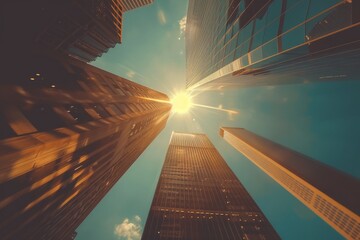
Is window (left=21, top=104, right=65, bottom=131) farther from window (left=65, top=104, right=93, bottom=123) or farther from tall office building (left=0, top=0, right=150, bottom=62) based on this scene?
tall office building (left=0, top=0, right=150, bottom=62)

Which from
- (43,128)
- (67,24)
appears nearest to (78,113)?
(43,128)

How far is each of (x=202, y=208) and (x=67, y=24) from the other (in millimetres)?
85646

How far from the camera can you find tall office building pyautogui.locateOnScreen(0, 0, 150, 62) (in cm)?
2576

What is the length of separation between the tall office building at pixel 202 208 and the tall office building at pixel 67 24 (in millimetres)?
67461

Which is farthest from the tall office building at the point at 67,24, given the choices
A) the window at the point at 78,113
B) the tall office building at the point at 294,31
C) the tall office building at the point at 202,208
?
the tall office building at the point at 202,208

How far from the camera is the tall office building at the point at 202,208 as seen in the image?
76125mm

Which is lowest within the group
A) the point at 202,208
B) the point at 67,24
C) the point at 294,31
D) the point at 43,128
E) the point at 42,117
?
the point at 202,208

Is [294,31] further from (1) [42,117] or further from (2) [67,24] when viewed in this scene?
(2) [67,24]

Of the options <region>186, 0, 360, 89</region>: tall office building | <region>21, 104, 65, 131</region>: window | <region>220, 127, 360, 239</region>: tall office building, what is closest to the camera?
<region>186, 0, 360, 89</region>: tall office building

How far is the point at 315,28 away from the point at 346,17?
73.6 inches

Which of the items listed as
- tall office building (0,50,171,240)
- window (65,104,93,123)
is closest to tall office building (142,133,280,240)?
tall office building (0,50,171,240)

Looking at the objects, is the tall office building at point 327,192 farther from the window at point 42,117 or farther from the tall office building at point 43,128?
the window at point 42,117

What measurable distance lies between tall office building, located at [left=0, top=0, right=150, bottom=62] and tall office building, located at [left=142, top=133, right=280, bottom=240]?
67.5m

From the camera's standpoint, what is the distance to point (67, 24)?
3794 centimetres
